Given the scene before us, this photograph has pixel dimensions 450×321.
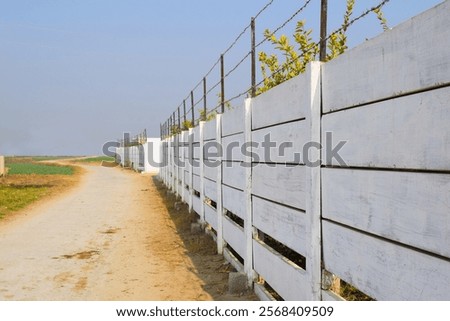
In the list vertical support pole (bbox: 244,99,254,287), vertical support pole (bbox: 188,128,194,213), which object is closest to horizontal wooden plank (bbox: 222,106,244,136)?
vertical support pole (bbox: 244,99,254,287)

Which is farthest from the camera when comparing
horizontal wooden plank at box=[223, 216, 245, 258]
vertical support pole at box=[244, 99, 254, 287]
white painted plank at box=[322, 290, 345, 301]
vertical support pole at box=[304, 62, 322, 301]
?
horizontal wooden plank at box=[223, 216, 245, 258]

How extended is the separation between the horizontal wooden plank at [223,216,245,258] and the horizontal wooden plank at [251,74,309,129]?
132 centimetres

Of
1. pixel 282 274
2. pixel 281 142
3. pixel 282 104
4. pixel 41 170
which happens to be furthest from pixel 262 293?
pixel 41 170

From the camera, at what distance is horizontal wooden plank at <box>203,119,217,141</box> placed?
742cm

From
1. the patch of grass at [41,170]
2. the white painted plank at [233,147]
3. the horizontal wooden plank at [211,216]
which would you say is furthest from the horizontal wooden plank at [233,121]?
the patch of grass at [41,170]

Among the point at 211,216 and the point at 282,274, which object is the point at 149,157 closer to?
the point at 211,216

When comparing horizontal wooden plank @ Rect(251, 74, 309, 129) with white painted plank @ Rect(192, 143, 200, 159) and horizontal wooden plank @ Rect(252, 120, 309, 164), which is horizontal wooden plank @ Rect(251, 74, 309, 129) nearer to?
horizontal wooden plank @ Rect(252, 120, 309, 164)

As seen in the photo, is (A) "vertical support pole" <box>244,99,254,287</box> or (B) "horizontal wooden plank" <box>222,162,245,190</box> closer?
(A) "vertical support pole" <box>244,99,254,287</box>

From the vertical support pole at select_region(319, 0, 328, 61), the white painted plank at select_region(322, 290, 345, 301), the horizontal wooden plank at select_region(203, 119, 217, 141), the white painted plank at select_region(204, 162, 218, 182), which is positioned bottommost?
the white painted plank at select_region(322, 290, 345, 301)

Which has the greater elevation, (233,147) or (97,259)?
(233,147)

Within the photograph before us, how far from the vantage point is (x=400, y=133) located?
2.11 meters

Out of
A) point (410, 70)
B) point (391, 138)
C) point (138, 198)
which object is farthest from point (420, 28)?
point (138, 198)

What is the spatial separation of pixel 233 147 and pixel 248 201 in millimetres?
1075

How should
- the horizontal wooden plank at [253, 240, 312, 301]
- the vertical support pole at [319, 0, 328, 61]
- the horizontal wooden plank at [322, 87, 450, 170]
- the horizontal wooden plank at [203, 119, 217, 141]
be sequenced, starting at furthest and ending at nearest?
1. the horizontal wooden plank at [203, 119, 217, 141]
2. the horizontal wooden plank at [253, 240, 312, 301]
3. the vertical support pole at [319, 0, 328, 61]
4. the horizontal wooden plank at [322, 87, 450, 170]
